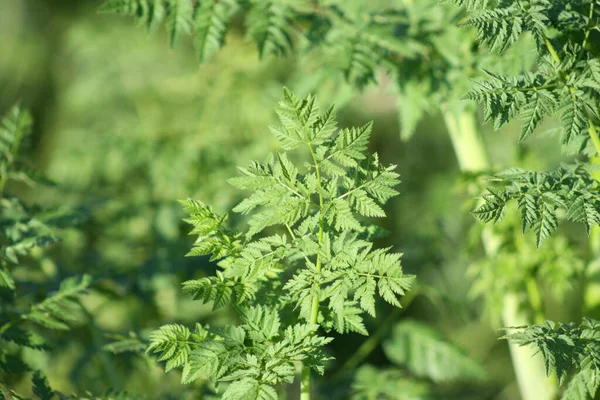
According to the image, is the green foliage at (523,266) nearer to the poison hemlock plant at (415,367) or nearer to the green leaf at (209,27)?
the poison hemlock plant at (415,367)

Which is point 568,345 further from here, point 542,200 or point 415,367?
point 415,367

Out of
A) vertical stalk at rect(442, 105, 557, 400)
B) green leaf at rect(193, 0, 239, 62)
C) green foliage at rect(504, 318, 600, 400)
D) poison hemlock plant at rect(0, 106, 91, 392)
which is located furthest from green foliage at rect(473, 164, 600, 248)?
poison hemlock plant at rect(0, 106, 91, 392)

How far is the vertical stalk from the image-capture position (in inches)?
66.4

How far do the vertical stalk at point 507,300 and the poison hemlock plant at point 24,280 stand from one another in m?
1.15

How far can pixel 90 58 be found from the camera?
11.6 feet

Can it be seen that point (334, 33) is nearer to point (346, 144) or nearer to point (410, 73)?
point (410, 73)

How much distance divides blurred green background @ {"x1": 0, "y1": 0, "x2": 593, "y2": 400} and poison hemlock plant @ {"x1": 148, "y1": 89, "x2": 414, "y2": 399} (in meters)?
0.47

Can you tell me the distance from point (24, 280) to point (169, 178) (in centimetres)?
94

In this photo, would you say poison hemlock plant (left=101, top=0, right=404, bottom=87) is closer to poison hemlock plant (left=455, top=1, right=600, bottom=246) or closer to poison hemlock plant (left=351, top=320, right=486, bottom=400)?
poison hemlock plant (left=455, top=1, right=600, bottom=246)

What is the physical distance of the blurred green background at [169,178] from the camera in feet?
6.18

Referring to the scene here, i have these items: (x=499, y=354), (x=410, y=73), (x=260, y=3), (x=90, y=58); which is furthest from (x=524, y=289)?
(x=90, y=58)

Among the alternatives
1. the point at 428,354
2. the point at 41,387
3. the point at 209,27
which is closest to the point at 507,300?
the point at 428,354

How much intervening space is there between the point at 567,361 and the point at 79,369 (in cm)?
145

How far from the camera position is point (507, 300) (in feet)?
5.89
